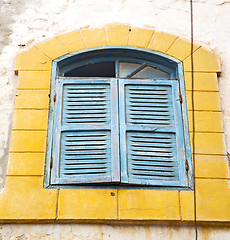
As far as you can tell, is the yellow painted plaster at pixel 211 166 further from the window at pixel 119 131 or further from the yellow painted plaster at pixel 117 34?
the yellow painted plaster at pixel 117 34

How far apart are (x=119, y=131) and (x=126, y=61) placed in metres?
1.04

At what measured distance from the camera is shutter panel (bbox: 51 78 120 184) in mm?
3398

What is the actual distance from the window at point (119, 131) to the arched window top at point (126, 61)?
0.06ft

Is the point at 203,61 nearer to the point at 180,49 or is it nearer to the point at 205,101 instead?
the point at 180,49

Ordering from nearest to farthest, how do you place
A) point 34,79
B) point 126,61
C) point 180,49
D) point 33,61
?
point 34,79 < point 33,61 < point 180,49 < point 126,61

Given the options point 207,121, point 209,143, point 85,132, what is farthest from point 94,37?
point 209,143

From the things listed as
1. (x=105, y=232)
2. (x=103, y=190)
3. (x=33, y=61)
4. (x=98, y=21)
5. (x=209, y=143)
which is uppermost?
(x=98, y=21)

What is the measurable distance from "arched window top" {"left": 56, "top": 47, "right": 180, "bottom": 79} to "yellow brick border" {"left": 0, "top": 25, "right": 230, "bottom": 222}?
7cm

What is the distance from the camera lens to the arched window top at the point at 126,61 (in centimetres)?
411

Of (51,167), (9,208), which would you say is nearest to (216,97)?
(51,167)

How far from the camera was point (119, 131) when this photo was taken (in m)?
3.58

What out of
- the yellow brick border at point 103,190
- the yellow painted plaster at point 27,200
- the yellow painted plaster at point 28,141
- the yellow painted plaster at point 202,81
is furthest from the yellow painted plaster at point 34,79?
the yellow painted plaster at point 202,81

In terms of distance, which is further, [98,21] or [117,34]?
[98,21]

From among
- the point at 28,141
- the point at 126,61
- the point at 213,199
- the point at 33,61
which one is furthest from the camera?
the point at 126,61
